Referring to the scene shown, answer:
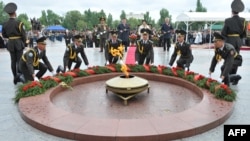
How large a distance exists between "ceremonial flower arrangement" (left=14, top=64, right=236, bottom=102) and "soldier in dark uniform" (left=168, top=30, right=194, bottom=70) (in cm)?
58

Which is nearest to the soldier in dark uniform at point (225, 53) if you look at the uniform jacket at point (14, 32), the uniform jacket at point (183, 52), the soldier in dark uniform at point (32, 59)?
the uniform jacket at point (183, 52)

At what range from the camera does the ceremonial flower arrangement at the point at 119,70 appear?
5281mm

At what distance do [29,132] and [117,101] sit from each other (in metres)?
2.01

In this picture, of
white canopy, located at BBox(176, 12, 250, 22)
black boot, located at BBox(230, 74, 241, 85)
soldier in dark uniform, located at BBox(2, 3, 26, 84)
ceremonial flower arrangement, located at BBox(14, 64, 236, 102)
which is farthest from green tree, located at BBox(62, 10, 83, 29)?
black boot, located at BBox(230, 74, 241, 85)

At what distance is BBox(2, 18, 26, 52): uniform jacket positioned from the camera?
7.19 m

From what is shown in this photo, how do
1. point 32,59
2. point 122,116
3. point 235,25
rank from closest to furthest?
point 122,116
point 32,59
point 235,25

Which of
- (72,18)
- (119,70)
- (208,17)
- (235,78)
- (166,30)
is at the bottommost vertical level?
(235,78)

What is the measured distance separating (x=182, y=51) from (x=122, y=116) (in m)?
3.59

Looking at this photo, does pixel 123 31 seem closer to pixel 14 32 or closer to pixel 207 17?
pixel 14 32

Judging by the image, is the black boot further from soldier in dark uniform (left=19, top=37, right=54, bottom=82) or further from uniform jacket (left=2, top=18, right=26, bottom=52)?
uniform jacket (left=2, top=18, right=26, bottom=52)

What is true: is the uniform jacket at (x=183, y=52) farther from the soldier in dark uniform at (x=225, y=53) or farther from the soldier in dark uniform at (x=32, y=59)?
the soldier in dark uniform at (x=32, y=59)

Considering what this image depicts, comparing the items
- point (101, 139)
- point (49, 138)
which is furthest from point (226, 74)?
point (49, 138)

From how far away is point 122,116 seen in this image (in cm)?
486

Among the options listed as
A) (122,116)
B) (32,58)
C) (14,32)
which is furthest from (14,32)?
(122,116)
